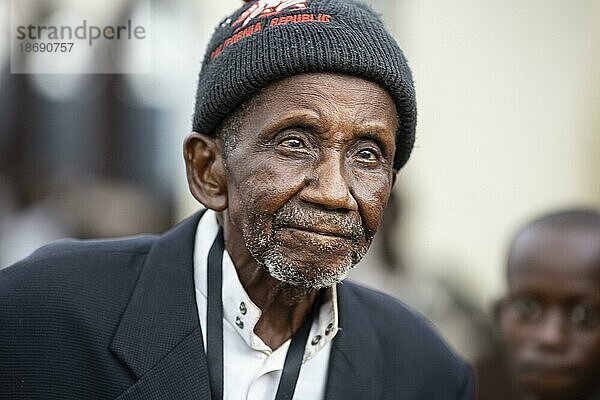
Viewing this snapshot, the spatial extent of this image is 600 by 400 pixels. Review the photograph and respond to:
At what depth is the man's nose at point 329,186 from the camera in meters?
3.11

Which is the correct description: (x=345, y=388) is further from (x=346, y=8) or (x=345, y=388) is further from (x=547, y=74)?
(x=547, y=74)

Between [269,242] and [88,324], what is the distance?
1.78 feet

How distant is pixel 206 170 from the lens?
3467 millimetres

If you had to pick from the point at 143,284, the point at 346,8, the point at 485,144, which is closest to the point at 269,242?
the point at 143,284

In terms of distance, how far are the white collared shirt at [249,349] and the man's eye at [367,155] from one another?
0.47m

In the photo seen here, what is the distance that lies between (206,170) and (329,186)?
0.49 m

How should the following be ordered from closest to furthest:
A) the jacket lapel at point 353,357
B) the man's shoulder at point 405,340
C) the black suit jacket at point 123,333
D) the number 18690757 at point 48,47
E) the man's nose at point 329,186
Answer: the man's nose at point 329,186
the black suit jacket at point 123,333
the jacket lapel at point 353,357
the man's shoulder at point 405,340
the number 18690757 at point 48,47

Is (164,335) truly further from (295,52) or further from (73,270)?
(295,52)

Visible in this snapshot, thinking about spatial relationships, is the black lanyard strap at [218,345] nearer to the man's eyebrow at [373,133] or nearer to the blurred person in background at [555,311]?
the man's eyebrow at [373,133]

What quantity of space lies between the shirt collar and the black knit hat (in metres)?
0.32

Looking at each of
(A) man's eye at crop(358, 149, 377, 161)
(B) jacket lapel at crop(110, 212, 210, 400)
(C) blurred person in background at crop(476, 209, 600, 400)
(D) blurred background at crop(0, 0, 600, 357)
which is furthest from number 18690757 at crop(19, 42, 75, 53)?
(D) blurred background at crop(0, 0, 600, 357)

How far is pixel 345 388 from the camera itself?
3.43 metres

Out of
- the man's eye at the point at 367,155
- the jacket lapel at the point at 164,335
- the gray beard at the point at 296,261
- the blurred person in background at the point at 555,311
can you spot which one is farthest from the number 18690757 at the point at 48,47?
the blurred person in background at the point at 555,311

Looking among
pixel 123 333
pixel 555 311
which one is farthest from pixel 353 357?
pixel 555 311
